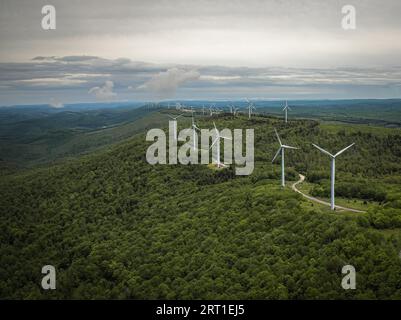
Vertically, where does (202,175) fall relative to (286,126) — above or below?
below

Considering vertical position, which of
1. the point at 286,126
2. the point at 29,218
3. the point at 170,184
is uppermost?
the point at 286,126

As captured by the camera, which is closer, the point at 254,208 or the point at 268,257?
the point at 268,257

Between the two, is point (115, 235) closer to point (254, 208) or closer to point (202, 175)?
point (202, 175)

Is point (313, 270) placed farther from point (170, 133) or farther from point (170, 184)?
point (170, 133)

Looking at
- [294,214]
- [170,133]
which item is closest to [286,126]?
[170,133]

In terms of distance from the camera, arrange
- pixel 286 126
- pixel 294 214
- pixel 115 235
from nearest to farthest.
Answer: pixel 294 214, pixel 115 235, pixel 286 126
